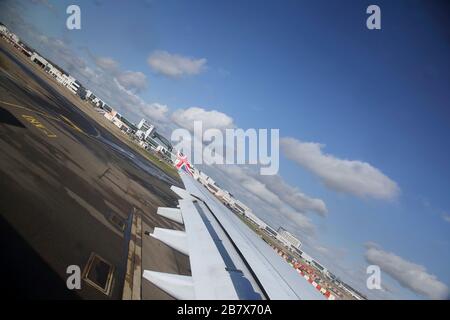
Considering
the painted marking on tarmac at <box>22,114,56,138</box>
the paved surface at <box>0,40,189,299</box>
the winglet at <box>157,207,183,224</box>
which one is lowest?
the paved surface at <box>0,40,189,299</box>

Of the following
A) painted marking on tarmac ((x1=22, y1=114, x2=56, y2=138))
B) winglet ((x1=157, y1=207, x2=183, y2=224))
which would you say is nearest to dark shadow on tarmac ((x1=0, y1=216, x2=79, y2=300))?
winglet ((x1=157, y1=207, x2=183, y2=224))

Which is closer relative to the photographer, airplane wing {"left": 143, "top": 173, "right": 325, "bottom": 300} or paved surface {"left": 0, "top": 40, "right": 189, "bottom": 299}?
airplane wing {"left": 143, "top": 173, "right": 325, "bottom": 300}

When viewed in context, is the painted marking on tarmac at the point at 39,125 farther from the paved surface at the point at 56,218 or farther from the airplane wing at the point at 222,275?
the airplane wing at the point at 222,275

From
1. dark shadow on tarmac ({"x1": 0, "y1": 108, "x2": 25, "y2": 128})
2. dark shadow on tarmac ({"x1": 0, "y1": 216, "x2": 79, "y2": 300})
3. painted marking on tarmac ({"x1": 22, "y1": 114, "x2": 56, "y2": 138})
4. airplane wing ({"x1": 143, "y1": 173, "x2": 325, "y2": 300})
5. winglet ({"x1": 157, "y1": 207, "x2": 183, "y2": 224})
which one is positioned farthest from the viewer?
painted marking on tarmac ({"x1": 22, "y1": 114, "x2": 56, "y2": 138})

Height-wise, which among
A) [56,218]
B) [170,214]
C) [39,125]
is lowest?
[56,218]

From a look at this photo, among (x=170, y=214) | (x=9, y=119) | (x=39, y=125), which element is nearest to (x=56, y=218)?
(x=170, y=214)

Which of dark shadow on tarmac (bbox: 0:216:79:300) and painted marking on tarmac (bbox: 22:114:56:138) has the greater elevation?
painted marking on tarmac (bbox: 22:114:56:138)

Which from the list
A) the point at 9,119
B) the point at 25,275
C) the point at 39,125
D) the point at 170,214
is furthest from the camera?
the point at 39,125

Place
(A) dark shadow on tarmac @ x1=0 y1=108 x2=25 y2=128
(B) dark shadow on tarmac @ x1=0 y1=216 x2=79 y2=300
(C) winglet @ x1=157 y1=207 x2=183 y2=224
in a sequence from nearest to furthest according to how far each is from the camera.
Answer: (B) dark shadow on tarmac @ x1=0 y1=216 x2=79 y2=300 < (C) winglet @ x1=157 y1=207 x2=183 y2=224 < (A) dark shadow on tarmac @ x1=0 y1=108 x2=25 y2=128

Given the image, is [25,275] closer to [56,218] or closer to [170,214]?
[56,218]

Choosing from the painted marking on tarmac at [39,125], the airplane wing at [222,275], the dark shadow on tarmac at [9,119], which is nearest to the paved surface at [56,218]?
the dark shadow on tarmac at [9,119]

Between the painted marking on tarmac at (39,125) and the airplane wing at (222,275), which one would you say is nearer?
the airplane wing at (222,275)

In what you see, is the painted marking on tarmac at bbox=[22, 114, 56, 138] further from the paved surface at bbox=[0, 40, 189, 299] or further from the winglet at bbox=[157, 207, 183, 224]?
the winglet at bbox=[157, 207, 183, 224]
